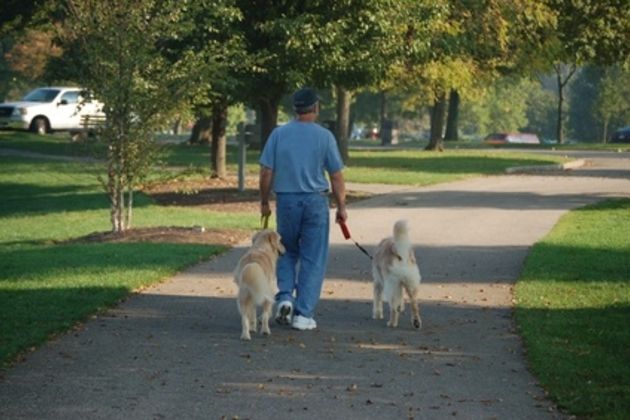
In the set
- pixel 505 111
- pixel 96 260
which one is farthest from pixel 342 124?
pixel 505 111

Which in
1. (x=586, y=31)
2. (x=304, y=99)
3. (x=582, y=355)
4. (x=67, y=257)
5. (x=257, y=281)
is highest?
(x=586, y=31)

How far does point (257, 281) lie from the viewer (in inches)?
445

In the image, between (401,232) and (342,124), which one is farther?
(342,124)

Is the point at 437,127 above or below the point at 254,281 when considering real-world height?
above

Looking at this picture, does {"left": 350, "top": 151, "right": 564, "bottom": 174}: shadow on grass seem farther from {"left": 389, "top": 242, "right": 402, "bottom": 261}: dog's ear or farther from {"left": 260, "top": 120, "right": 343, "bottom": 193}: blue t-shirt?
{"left": 260, "top": 120, "right": 343, "bottom": 193}: blue t-shirt

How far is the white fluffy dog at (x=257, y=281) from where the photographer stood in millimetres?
11289

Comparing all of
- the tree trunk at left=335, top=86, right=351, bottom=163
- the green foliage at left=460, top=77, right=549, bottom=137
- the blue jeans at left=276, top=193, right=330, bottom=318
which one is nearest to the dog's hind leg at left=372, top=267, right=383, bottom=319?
the blue jeans at left=276, top=193, right=330, bottom=318

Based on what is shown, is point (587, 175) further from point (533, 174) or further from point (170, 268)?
point (170, 268)

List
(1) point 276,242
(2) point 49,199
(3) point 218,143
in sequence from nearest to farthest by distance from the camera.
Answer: (1) point 276,242, (2) point 49,199, (3) point 218,143

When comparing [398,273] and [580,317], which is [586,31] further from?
[398,273]

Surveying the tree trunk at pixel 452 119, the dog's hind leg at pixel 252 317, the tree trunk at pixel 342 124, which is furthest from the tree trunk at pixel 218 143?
the tree trunk at pixel 452 119

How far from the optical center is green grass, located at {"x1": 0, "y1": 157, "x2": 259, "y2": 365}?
1232cm

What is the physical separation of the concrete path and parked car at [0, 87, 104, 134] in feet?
119

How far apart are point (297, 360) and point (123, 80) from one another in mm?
10761
